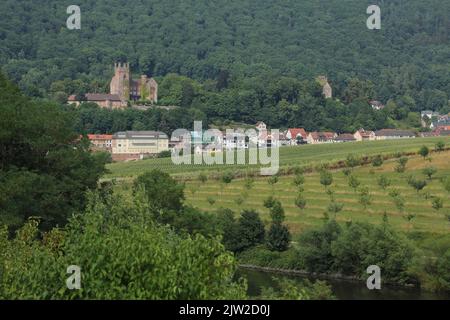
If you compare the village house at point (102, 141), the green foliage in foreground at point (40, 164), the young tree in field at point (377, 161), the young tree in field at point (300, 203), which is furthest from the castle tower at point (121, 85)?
the green foliage in foreground at point (40, 164)

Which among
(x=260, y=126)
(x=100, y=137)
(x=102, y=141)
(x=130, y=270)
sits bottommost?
(x=102, y=141)

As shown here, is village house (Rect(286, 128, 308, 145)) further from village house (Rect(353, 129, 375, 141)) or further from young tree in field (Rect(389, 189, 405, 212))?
young tree in field (Rect(389, 189, 405, 212))

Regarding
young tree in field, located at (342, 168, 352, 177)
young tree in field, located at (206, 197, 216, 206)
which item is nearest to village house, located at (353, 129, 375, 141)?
young tree in field, located at (342, 168, 352, 177)

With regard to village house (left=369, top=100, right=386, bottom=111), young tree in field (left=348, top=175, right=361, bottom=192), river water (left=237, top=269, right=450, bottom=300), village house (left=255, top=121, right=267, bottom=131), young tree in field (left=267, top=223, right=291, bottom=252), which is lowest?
river water (left=237, top=269, right=450, bottom=300)

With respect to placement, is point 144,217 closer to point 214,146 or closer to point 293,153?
point 293,153

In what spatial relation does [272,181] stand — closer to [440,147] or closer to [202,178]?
[202,178]

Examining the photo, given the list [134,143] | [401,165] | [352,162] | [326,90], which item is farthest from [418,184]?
[326,90]

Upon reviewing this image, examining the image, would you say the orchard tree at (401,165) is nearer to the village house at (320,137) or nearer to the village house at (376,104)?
the village house at (320,137)
